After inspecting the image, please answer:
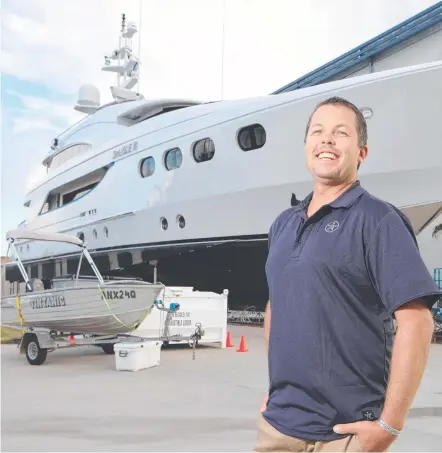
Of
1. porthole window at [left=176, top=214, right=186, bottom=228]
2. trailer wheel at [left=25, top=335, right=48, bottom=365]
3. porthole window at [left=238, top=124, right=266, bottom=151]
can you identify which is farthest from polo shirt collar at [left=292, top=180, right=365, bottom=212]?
porthole window at [left=176, top=214, right=186, bottom=228]

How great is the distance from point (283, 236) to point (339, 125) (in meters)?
0.40

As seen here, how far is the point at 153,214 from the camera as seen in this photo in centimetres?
1367

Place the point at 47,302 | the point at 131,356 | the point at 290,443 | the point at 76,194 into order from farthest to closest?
the point at 76,194, the point at 47,302, the point at 131,356, the point at 290,443

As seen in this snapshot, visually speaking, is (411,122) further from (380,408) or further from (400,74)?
(380,408)

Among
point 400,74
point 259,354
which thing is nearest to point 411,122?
point 400,74

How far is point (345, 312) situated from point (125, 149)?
14.2m

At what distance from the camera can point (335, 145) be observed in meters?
1.75

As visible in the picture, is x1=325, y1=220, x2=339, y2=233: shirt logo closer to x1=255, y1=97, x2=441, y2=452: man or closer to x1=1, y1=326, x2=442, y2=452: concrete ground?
x1=255, y1=97, x2=441, y2=452: man

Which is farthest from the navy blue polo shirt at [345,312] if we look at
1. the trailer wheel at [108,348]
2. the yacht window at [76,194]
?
the yacht window at [76,194]

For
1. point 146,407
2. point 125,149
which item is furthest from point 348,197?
point 125,149

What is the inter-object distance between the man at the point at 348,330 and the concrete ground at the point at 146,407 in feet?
8.31

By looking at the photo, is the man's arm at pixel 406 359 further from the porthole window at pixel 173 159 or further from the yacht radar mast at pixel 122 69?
the yacht radar mast at pixel 122 69

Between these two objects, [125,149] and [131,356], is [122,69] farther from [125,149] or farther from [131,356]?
[131,356]

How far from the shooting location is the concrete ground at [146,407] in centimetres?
411
